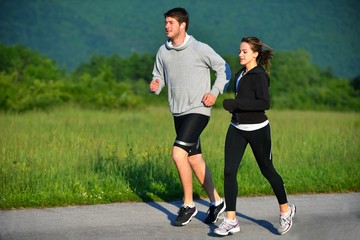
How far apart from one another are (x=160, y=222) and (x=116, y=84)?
2324 cm

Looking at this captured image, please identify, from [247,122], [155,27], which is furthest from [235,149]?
[155,27]

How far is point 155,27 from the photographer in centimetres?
9662

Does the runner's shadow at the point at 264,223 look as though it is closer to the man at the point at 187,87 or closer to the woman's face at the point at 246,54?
the man at the point at 187,87

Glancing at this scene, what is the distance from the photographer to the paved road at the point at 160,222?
22.6 feet

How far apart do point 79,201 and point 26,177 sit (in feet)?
3.44

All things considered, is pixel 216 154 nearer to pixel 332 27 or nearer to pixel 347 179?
pixel 347 179

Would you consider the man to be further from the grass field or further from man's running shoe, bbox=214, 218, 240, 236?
the grass field

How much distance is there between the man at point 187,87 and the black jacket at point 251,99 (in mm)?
401

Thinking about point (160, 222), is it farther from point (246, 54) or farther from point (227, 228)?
point (246, 54)

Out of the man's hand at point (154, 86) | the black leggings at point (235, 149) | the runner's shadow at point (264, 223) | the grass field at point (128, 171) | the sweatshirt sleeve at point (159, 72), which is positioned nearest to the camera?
the black leggings at point (235, 149)

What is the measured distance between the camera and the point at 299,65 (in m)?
48.9

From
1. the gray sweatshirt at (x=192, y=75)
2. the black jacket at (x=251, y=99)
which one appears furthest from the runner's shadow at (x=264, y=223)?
the gray sweatshirt at (x=192, y=75)

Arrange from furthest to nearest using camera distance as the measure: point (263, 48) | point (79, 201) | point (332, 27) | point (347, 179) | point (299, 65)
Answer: point (332, 27), point (299, 65), point (347, 179), point (79, 201), point (263, 48)

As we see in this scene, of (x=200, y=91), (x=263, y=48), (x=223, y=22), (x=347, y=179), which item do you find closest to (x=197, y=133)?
(x=200, y=91)
